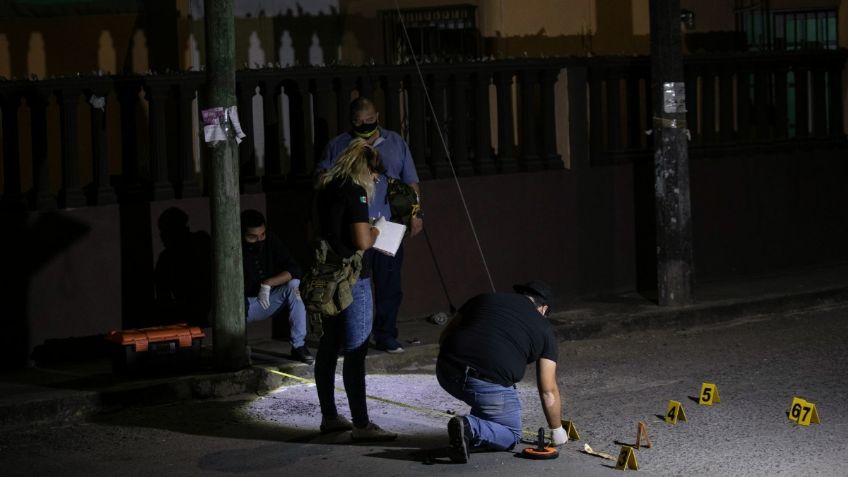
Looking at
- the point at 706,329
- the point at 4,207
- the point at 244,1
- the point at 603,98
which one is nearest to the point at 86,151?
the point at 244,1

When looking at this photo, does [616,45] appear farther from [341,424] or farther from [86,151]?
[341,424]

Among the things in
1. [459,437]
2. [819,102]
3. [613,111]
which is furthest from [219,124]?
[819,102]

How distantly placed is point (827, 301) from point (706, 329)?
1642mm

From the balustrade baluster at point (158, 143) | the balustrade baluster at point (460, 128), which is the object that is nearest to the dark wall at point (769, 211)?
the balustrade baluster at point (460, 128)

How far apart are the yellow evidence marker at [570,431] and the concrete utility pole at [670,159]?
4477mm

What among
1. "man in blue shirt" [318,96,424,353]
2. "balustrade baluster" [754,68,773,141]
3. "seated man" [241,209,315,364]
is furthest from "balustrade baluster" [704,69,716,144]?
"seated man" [241,209,315,364]

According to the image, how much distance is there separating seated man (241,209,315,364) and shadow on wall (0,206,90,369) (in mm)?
1343

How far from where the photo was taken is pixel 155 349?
10117 mm

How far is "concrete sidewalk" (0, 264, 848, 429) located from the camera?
9609 millimetres

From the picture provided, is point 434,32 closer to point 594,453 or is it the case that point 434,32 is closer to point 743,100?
point 743,100

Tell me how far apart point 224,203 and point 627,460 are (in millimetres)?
3567

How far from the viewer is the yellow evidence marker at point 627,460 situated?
25.5 feet

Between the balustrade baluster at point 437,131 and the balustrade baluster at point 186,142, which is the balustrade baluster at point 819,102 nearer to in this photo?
the balustrade baluster at point 437,131

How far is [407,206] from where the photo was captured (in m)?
10.3
